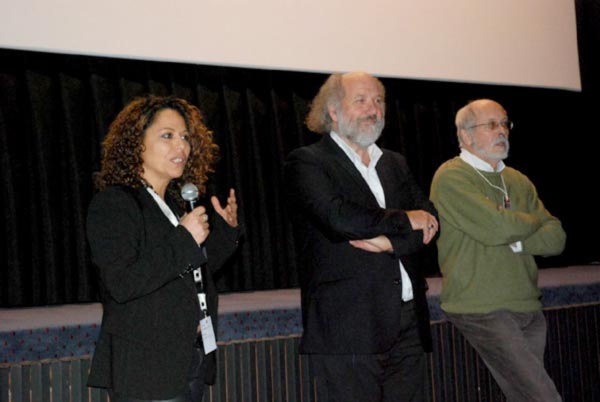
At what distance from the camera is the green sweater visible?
2.48m

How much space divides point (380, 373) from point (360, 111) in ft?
2.82

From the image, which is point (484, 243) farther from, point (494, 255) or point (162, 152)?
point (162, 152)

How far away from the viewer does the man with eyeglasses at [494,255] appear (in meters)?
2.46

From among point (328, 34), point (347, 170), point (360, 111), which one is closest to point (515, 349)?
point (347, 170)

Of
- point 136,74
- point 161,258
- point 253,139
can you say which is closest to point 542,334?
point 161,258

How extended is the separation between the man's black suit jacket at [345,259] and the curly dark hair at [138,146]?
0.37 m

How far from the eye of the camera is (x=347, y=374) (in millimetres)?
2131

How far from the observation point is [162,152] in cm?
185

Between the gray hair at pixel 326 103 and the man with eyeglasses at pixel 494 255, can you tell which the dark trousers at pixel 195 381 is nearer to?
the gray hair at pixel 326 103

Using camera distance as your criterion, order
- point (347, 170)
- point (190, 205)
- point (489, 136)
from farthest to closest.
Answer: point (489, 136) < point (347, 170) < point (190, 205)

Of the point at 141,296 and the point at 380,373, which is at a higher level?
the point at 141,296

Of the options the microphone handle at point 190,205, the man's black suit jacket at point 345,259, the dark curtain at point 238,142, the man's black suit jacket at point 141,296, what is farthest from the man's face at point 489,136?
the dark curtain at point 238,142

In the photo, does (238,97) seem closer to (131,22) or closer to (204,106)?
(204,106)

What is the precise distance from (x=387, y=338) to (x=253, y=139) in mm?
2560
